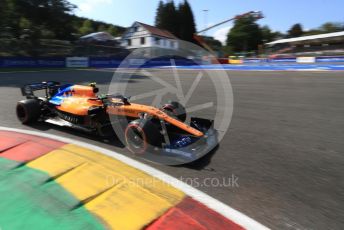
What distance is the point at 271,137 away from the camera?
5812mm

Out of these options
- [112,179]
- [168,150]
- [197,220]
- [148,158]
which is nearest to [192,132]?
[168,150]

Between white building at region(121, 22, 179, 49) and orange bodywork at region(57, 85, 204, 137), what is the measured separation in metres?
55.2

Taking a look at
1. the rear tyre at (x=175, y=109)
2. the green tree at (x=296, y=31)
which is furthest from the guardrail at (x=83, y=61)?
the green tree at (x=296, y=31)

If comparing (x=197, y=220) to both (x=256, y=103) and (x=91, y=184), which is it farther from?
(x=256, y=103)

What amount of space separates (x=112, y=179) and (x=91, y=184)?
274 millimetres

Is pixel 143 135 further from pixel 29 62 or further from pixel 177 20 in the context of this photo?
pixel 177 20

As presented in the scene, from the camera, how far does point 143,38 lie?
6181 cm

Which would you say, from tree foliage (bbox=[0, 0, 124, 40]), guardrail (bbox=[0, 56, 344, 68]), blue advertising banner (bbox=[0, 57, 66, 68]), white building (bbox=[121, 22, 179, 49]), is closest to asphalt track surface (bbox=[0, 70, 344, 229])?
guardrail (bbox=[0, 56, 344, 68])

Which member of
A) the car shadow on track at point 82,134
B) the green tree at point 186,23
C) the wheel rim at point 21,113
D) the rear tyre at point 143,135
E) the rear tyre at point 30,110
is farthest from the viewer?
the green tree at point 186,23

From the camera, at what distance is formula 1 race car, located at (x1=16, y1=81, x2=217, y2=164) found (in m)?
4.56

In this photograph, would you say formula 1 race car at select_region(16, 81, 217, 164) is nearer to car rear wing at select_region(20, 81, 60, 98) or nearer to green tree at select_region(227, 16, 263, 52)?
car rear wing at select_region(20, 81, 60, 98)

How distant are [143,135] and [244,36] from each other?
74.0 meters

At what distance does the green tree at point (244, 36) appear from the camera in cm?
7381

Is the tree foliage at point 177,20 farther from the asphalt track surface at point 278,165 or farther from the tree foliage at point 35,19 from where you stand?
the asphalt track surface at point 278,165
